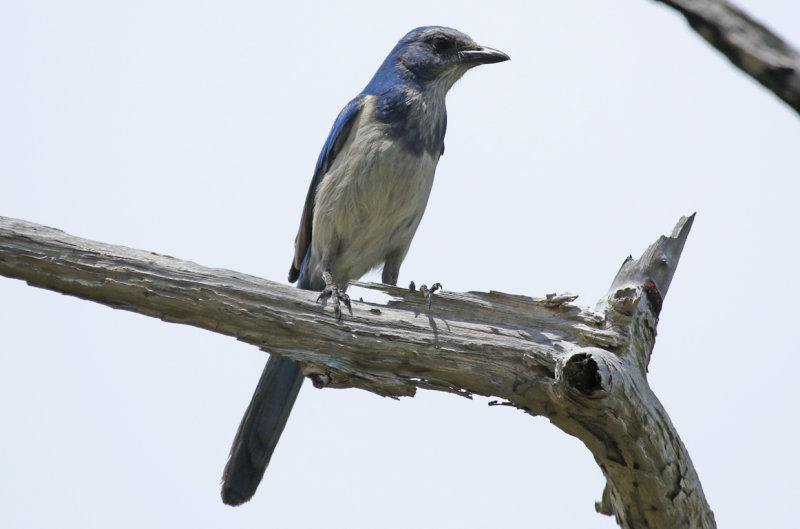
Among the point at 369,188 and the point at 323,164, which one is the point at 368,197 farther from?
the point at 323,164

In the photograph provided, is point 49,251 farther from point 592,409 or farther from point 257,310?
point 592,409

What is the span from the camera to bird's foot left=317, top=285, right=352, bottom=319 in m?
4.66

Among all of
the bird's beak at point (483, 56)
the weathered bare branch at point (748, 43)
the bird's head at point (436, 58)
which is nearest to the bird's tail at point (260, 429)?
the bird's head at point (436, 58)

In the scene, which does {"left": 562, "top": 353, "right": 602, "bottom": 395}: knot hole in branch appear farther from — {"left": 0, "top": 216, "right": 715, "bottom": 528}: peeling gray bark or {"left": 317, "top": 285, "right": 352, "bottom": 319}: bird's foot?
{"left": 317, "top": 285, "right": 352, "bottom": 319}: bird's foot

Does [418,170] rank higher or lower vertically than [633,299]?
higher

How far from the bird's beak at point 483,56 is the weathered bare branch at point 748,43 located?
4478 millimetres

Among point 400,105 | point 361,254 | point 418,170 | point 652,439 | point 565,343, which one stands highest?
point 400,105

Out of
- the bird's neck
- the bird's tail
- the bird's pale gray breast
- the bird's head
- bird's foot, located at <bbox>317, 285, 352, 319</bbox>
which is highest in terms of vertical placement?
the bird's head

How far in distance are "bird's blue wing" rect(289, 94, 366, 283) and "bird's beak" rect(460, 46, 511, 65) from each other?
2.99 feet

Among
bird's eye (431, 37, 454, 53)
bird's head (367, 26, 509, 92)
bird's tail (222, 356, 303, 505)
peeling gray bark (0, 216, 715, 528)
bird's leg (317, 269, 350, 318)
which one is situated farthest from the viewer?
bird's eye (431, 37, 454, 53)

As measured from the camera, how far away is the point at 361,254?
255 inches

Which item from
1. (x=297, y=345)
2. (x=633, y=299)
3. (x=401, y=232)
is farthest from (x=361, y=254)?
(x=633, y=299)

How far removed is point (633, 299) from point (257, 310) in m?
2.04

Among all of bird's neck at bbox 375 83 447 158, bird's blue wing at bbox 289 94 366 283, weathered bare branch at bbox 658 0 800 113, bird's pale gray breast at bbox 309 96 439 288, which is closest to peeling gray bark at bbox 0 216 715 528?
bird's pale gray breast at bbox 309 96 439 288
